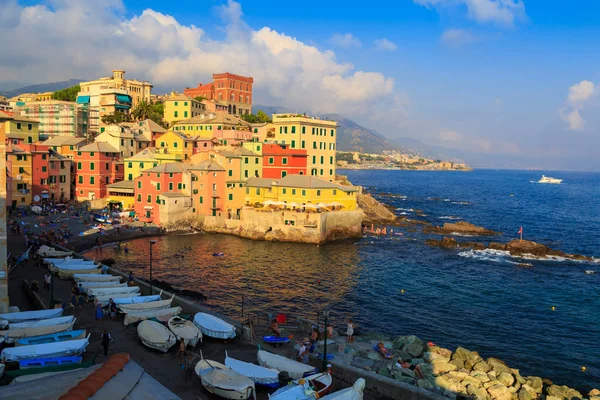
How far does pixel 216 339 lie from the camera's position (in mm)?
24703

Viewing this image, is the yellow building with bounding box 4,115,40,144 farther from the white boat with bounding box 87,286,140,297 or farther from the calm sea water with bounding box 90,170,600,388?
the white boat with bounding box 87,286,140,297

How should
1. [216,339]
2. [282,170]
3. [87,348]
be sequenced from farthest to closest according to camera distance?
1. [282,170]
2. [216,339]
3. [87,348]

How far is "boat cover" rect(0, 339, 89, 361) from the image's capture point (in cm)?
2015

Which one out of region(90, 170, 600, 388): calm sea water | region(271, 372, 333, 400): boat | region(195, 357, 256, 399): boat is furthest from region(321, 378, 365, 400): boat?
region(90, 170, 600, 388): calm sea water

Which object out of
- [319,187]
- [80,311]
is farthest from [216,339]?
[319,187]

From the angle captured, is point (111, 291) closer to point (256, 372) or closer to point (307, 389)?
point (256, 372)

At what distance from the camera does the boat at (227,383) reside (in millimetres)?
17641

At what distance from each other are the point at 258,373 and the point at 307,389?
8.85ft

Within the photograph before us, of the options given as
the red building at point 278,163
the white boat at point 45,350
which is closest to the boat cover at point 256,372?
the white boat at point 45,350

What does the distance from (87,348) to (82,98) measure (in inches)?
4729

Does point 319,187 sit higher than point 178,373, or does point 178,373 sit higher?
point 319,187

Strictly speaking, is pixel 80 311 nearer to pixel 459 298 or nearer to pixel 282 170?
pixel 459 298

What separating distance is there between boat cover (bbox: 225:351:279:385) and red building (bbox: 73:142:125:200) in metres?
67.4

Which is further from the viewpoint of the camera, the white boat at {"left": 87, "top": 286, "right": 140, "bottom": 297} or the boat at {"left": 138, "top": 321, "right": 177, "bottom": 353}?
the white boat at {"left": 87, "top": 286, "right": 140, "bottom": 297}
